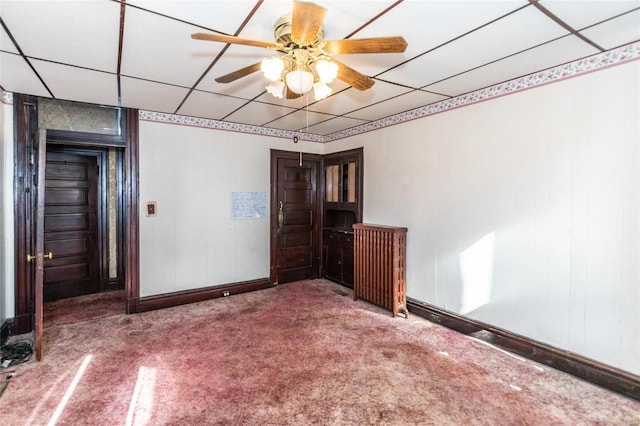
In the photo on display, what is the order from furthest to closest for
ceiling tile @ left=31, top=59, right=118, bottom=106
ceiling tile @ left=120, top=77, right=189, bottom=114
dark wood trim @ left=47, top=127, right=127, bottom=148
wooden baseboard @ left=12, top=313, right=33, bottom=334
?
dark wood trim @ left=47, top=127, right=127, bottom=148 → wooden baseboard @ left=12, top=313, right=33, bottom=334 → ceiling tile @ left=120, top=77, right=189, bottom=114 → ceiling tile @ left=31, top=59, right=118, bottom=106

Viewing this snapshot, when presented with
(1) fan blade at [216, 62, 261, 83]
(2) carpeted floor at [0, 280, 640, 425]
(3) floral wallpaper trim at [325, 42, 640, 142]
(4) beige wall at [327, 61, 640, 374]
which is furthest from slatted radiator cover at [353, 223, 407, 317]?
(1) fan blade at [216, 62, 261, 83]

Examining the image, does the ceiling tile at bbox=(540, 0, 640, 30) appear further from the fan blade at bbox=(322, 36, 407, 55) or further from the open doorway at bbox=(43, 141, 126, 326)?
the open doorway at bbox=(43, 141, 126, 326)

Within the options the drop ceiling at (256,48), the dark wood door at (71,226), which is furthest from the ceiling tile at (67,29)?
the dark wood door at (71,226)

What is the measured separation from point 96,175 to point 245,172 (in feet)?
7.70

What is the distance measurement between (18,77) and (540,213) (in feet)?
16.6

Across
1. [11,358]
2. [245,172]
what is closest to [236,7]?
[245,172]

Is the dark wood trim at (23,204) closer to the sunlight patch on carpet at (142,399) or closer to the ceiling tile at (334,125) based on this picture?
the sunlight patch on carpet at (142,399)

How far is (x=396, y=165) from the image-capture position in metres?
4.36

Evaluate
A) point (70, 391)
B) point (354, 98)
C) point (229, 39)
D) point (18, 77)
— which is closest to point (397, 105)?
point (354, 98)

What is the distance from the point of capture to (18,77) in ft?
9.75

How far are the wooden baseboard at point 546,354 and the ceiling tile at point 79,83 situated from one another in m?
4.34

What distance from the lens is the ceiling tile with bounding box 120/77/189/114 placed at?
124 inches

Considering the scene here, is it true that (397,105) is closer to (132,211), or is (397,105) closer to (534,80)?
(534,80)

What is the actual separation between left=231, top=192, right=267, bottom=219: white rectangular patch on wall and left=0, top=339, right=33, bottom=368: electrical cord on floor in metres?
2.69
